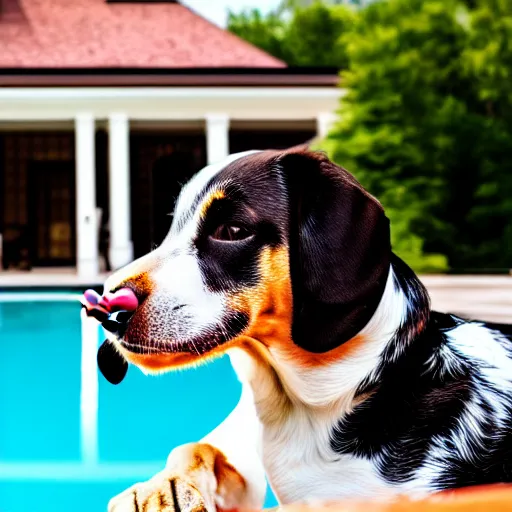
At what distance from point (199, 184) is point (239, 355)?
266mm

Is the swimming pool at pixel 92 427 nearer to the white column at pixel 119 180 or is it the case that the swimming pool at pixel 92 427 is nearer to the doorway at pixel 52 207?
the white column at pixel 119 180

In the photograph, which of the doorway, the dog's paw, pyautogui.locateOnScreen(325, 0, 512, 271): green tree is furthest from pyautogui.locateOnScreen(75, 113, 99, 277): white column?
the dog's paw

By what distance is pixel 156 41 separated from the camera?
10.7 meters

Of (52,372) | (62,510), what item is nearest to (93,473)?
(62,510)

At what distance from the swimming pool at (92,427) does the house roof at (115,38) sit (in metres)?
8.09

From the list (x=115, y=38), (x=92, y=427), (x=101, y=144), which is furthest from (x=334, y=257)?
(x=101, y=144)

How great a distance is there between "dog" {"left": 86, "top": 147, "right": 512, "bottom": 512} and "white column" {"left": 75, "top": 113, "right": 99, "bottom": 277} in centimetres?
923

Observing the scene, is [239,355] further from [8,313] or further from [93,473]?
[8,313]

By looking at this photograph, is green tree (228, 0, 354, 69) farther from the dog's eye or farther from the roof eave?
the dog's eye

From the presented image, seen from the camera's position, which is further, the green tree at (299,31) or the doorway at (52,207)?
the doorway at (52,207)

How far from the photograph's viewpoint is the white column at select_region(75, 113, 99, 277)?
10.0 m

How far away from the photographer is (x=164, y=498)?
976 mm

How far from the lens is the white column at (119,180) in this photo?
10069 millimetres

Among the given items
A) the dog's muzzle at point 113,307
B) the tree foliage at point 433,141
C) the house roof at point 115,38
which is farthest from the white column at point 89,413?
the house roof at point 115,38
